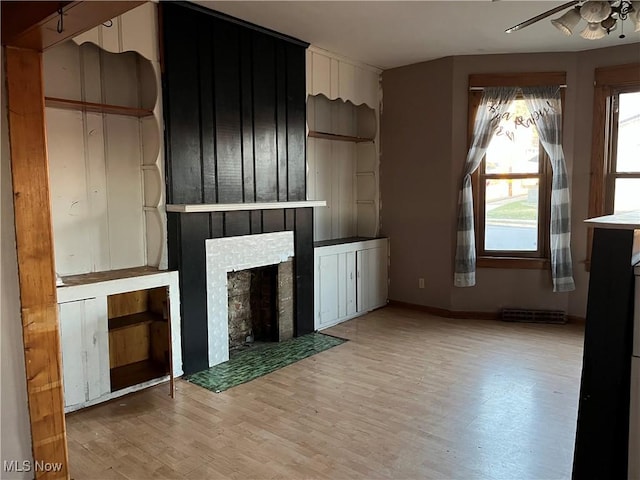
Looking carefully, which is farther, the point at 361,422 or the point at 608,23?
the point at 361,422

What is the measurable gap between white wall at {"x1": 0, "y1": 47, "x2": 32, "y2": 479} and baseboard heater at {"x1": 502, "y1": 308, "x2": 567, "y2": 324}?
14.6ft

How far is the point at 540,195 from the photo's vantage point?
17.1 ft

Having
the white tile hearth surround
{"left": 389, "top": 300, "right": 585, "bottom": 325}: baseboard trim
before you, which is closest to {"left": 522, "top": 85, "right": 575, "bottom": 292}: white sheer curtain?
{"left": 389, "top": 300, "right": 585, "bottom": 325}: baseboard trim

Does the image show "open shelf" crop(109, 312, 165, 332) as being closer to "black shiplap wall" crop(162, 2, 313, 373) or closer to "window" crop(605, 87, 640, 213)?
"black shiplap wall" crop(162, 2, 313, 373)

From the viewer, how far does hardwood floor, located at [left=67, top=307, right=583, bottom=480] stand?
100 inches

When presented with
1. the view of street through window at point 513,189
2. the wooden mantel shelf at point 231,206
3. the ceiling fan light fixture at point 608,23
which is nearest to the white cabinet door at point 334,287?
the wooden mantel shelf at point 231,206

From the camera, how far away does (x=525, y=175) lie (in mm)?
5227

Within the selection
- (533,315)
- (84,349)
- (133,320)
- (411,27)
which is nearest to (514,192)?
(533,315)

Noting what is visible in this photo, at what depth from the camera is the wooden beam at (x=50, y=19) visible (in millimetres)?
1801

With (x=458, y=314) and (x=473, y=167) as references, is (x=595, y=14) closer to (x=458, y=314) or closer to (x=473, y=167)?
(x=473, y=167)

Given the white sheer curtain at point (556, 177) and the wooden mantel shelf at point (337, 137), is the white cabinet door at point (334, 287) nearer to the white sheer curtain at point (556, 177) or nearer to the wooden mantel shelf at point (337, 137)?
the wooden mantel shelf at point (337, 137)

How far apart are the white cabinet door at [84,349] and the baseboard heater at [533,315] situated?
3899mm

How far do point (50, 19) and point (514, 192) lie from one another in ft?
15.0

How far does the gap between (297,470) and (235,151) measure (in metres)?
2.48
